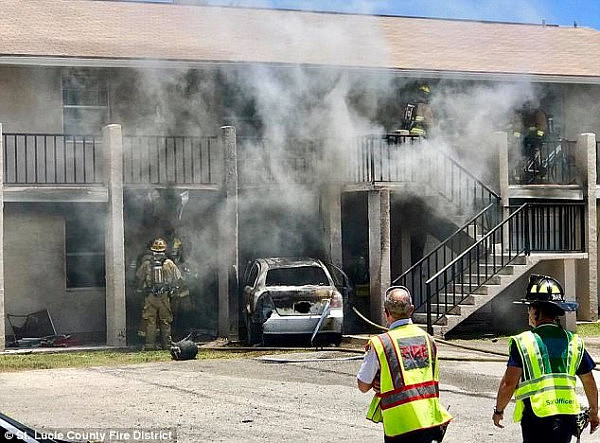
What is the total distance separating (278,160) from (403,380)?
13.4 m

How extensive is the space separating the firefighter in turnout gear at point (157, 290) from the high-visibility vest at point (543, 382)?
38.8 feet

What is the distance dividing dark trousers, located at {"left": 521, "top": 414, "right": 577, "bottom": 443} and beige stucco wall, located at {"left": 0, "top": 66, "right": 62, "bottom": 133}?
1436cm

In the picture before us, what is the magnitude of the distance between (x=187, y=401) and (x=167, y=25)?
458 inches

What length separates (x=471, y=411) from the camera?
34.8ft

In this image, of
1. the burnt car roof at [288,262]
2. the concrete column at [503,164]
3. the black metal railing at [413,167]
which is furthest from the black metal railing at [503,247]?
the burnt car roof at [288,262]

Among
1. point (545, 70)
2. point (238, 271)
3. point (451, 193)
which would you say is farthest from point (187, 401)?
point (545, 70)

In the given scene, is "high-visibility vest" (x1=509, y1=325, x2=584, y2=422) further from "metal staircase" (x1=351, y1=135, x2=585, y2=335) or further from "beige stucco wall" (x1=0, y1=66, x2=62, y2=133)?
"beige stucco wall" (x1=0, y1=66, x2=62, y2=133)

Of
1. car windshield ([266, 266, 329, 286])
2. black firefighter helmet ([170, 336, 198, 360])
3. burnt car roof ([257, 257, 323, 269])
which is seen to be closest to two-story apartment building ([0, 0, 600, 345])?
burnt car roof ([257, 257, 323, 269])

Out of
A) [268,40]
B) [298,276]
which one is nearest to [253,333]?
[298,276]

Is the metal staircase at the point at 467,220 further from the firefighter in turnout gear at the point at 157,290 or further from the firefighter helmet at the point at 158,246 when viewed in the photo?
the firefighter in turnout gear at the point at 157,290

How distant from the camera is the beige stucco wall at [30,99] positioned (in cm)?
1841

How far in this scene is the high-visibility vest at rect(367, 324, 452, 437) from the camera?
5824 millimetres

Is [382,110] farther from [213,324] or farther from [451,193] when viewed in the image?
[213,324]

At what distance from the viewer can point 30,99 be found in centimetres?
1861
